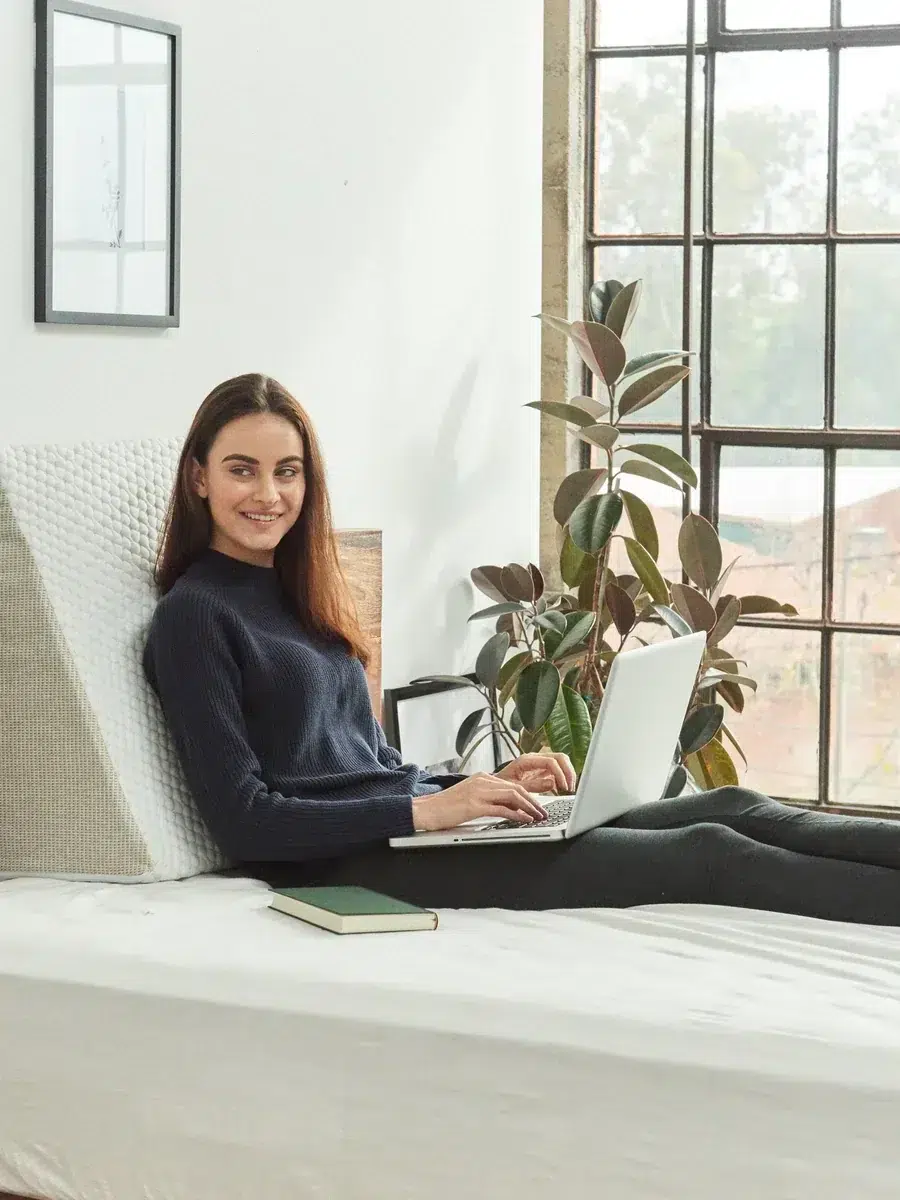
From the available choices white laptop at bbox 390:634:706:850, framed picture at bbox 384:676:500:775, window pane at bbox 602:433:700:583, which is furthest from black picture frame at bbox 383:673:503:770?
A: white laptop at bbox 390:634:706:850

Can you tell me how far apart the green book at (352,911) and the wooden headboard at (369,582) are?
1336mm

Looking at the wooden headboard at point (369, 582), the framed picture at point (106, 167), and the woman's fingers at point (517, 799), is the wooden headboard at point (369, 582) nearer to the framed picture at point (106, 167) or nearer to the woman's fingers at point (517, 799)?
the framed picture at point (106, 167)

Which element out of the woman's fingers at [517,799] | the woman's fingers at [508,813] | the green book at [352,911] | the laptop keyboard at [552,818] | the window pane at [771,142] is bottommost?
the green book at [352,911]

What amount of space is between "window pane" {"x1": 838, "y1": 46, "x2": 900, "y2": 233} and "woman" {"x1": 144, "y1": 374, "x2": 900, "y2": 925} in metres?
2.33

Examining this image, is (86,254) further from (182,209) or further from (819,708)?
(819,708)

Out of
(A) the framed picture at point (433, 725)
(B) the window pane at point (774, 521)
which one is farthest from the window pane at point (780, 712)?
(A) the framed picture at point (433, 725)

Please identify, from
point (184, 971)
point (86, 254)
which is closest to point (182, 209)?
point (86, 254)

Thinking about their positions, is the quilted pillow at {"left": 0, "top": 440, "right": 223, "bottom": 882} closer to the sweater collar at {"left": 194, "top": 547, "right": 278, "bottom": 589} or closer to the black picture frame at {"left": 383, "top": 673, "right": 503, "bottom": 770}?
the sweater collar at {"left": 194, "top": 547, "right": 278, "bottom": 589}

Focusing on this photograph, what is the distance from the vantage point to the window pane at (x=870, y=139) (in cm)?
412

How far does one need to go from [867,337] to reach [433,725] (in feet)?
5.06

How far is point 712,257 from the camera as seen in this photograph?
430 cm

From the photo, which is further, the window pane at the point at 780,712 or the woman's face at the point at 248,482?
the window pane at the point at 780,712

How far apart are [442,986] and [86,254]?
1.30 metres

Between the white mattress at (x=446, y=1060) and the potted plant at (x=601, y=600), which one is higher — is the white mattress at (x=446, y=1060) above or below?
below
